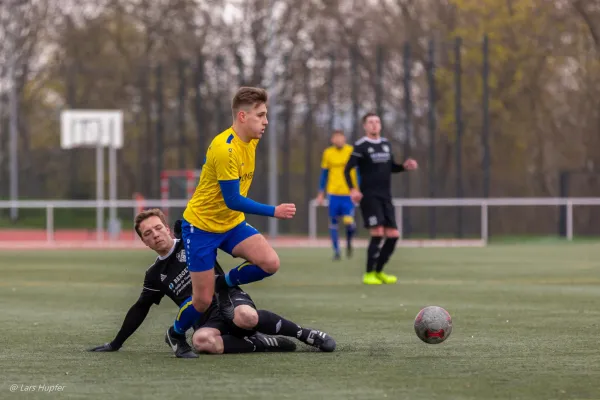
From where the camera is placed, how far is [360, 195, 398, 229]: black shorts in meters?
15.7

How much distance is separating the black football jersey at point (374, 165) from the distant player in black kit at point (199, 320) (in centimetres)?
720

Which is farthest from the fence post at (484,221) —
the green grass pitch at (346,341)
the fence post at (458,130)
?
the green grass pitch at (346,341)

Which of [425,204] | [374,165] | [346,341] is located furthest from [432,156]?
[346,341]

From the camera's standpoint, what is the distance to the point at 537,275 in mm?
17484

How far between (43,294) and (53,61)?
1178 inches

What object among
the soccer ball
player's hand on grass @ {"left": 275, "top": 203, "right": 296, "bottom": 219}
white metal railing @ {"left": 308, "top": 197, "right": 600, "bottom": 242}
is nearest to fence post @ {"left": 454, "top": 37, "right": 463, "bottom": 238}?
white metal railing @ {"left": 308, "top": 197, "right": 600, "bottom": 242}

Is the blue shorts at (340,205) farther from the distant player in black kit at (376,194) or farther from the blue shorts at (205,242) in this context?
the blue shorts at (205,242)

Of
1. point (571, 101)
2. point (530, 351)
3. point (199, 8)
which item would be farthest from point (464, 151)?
point (530, 351)

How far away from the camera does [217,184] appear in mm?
8539

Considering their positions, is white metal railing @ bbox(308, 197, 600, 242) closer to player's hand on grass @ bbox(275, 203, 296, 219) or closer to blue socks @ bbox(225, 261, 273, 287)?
blue socks @ bbox(225, 261, 273, 287)

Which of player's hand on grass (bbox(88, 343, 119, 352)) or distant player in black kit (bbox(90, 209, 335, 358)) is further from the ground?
distant player in black kit (bbox(90, 209, 335, 358))

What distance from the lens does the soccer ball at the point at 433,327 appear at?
862cm

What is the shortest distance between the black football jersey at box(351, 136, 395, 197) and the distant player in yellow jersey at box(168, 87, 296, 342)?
7.21 meters

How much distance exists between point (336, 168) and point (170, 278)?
12.8m
